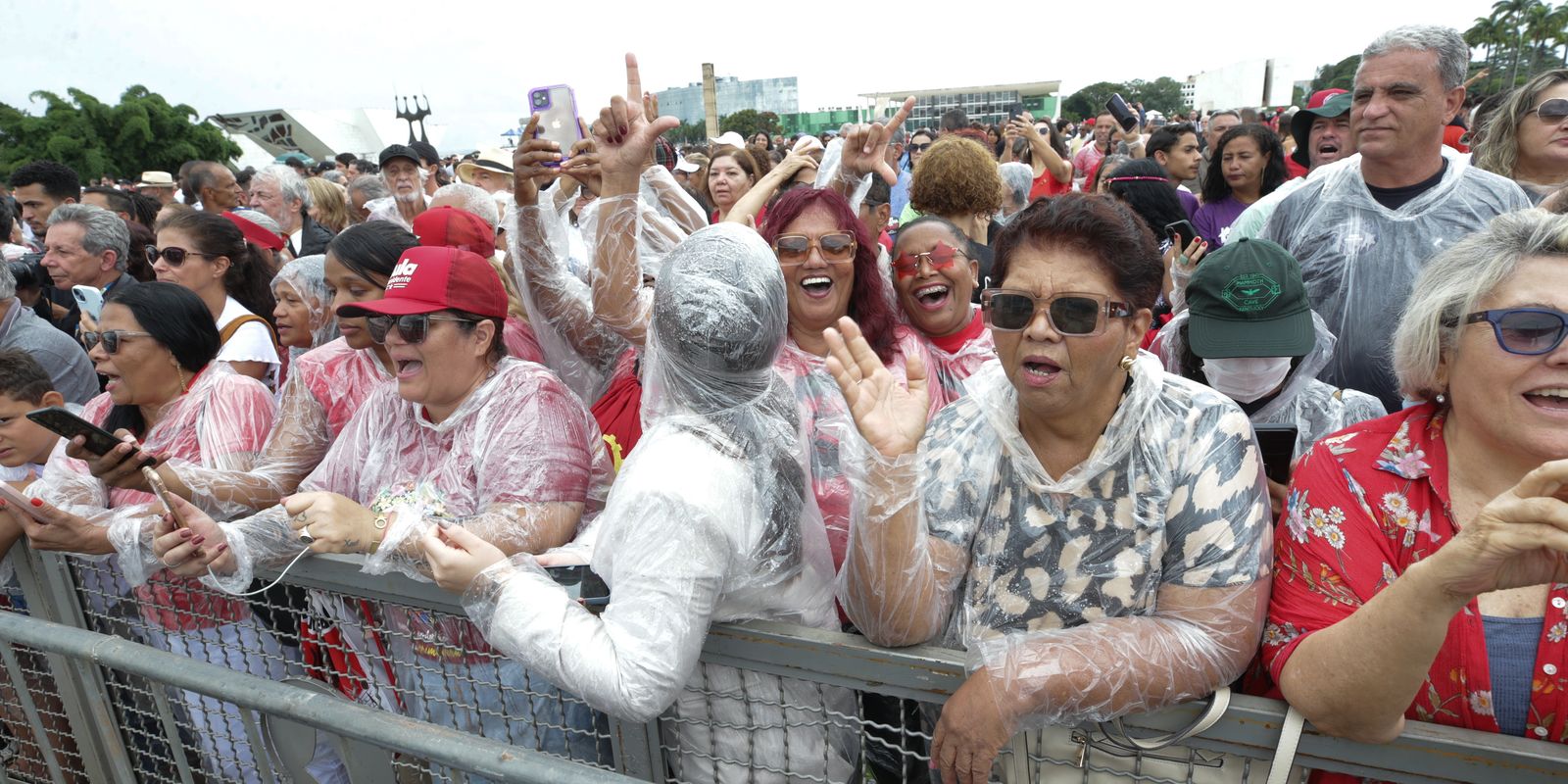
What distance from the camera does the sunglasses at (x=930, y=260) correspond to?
2936 millimetres

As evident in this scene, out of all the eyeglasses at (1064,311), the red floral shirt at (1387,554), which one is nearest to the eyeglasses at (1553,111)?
the red floral shirt at (1387,554)

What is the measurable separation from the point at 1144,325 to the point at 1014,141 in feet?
32.8

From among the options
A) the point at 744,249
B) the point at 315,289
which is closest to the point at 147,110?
the point at 315,289

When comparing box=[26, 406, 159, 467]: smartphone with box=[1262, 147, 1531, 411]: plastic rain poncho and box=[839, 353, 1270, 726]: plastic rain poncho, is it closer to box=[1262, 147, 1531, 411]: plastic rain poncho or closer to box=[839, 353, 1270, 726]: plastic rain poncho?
box=[839, 353, 1270, 726]: plastic rain poncho

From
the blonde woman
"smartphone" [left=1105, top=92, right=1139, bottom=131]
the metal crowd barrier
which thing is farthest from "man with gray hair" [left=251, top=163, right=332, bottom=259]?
"smartphone" [left=1105, top=92, right=1139, bottom=131]

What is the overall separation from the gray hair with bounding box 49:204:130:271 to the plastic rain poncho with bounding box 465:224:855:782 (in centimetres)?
462

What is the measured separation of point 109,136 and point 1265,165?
40.0 meters

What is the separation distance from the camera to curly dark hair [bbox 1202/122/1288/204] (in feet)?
16.7

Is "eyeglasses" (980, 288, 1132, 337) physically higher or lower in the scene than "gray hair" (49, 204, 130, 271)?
lower

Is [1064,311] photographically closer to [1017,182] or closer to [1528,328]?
[1528,328]

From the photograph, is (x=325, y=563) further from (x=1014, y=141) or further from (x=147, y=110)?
(x=147, y=110)

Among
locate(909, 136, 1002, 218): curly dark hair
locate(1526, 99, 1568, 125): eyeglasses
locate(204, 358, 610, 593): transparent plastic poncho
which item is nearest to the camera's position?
locate(204, 358, 610, 593): transparent plastic poncho

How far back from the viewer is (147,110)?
32.5m

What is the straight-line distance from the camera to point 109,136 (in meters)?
32.0
